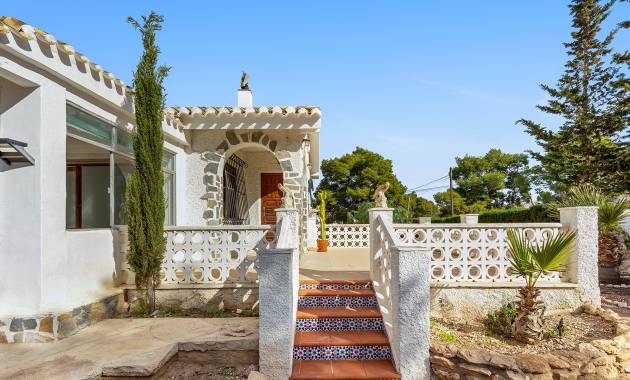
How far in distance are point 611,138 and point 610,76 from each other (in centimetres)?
269

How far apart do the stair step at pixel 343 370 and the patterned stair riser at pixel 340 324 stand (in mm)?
535

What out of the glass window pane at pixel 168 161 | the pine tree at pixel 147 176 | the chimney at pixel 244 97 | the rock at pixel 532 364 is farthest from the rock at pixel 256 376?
the chimney at pixel 244 97

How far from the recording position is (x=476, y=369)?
392cm

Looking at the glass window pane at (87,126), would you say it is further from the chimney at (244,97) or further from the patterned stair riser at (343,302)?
the chimney at (244,97)

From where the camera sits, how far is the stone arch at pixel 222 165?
8281mm

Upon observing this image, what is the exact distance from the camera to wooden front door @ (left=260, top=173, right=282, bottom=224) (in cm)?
1138

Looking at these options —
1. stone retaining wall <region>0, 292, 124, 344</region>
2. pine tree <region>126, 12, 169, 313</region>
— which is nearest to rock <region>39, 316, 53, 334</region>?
stone retaining wall <region>0, 292, 124, 344</region>

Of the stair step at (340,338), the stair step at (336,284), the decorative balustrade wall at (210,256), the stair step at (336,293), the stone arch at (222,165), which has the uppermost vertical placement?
the stone arch at (222,165)

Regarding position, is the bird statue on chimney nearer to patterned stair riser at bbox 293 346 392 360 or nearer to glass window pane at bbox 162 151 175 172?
glass window pane at bbox 162 151 175 172

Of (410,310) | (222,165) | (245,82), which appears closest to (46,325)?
(410,310)

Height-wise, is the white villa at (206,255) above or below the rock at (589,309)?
above

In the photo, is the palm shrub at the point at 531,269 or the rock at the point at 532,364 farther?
Answer: the palm shrub at the point at 531,269

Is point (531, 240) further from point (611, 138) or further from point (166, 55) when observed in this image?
point (611, 138)

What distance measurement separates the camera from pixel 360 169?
102 feet
